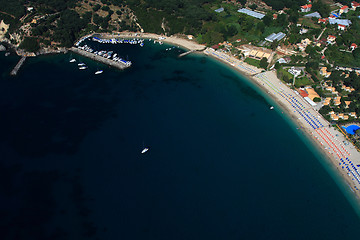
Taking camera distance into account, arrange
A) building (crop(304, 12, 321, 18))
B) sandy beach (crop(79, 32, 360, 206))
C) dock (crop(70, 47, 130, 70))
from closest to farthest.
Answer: sandy beach (crop(79, 32, 360, 206))
dock (crop(70, 47, 130, 70))
building (crop(304, 12, 321, 18))

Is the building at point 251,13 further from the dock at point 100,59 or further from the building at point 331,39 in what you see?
the dock at point 100,59

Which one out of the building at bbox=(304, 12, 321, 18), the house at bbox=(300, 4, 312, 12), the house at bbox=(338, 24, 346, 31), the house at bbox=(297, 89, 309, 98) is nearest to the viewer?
the house at bbox=(297, 89, 309, 98)

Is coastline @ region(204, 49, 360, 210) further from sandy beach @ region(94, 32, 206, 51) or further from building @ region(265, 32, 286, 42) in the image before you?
building @ region(265, 32, 286, 42)

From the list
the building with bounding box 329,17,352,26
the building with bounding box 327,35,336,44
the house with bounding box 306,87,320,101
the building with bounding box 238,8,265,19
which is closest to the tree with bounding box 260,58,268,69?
the house with bounding box 306,87,320,101

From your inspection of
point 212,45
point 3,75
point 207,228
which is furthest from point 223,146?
point 3,75

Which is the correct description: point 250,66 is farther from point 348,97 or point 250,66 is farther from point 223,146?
point 223,146

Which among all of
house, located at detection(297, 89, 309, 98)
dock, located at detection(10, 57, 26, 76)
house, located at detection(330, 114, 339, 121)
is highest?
dock, located at detection(10, 57, 26, 76)

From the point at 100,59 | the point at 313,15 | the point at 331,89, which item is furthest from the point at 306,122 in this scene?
the point at 313,15
